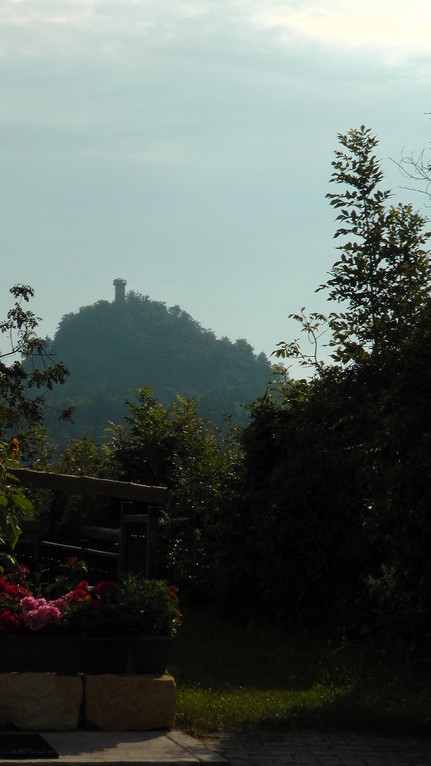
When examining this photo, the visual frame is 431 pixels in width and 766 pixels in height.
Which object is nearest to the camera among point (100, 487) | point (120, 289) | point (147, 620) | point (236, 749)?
point (236, 749)

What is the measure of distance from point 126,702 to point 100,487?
2906mm

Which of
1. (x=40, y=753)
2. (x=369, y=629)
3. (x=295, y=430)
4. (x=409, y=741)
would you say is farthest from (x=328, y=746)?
(x=295, y=430)

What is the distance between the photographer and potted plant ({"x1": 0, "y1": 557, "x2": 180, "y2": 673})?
8.09 metres

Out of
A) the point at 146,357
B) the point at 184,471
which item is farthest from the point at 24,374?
the point at 146,357

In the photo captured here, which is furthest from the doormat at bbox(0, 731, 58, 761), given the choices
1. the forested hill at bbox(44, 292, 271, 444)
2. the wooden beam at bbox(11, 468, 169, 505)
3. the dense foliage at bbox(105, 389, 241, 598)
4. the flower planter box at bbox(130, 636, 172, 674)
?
the forested hill at bbox(44, 292, 271, 444)

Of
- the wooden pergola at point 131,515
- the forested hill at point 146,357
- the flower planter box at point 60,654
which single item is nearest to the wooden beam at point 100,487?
the wooden pergola at point 131,515

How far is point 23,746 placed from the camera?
7.29 metres

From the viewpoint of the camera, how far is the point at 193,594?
16453 millimetres

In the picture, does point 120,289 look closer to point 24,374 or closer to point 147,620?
point 24,374

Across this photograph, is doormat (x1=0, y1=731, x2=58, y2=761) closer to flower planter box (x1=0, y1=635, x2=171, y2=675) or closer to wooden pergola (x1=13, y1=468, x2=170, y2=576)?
flower planter box (x1=0, y1=635, x2=171, y2=675)

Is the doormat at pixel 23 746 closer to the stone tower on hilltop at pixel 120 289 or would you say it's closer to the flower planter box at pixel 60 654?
the flower planter box at pixel 60 654

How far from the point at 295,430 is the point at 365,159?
12.7 ft

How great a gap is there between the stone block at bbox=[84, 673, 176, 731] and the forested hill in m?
99.8

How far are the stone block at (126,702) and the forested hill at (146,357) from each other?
9982 cm
